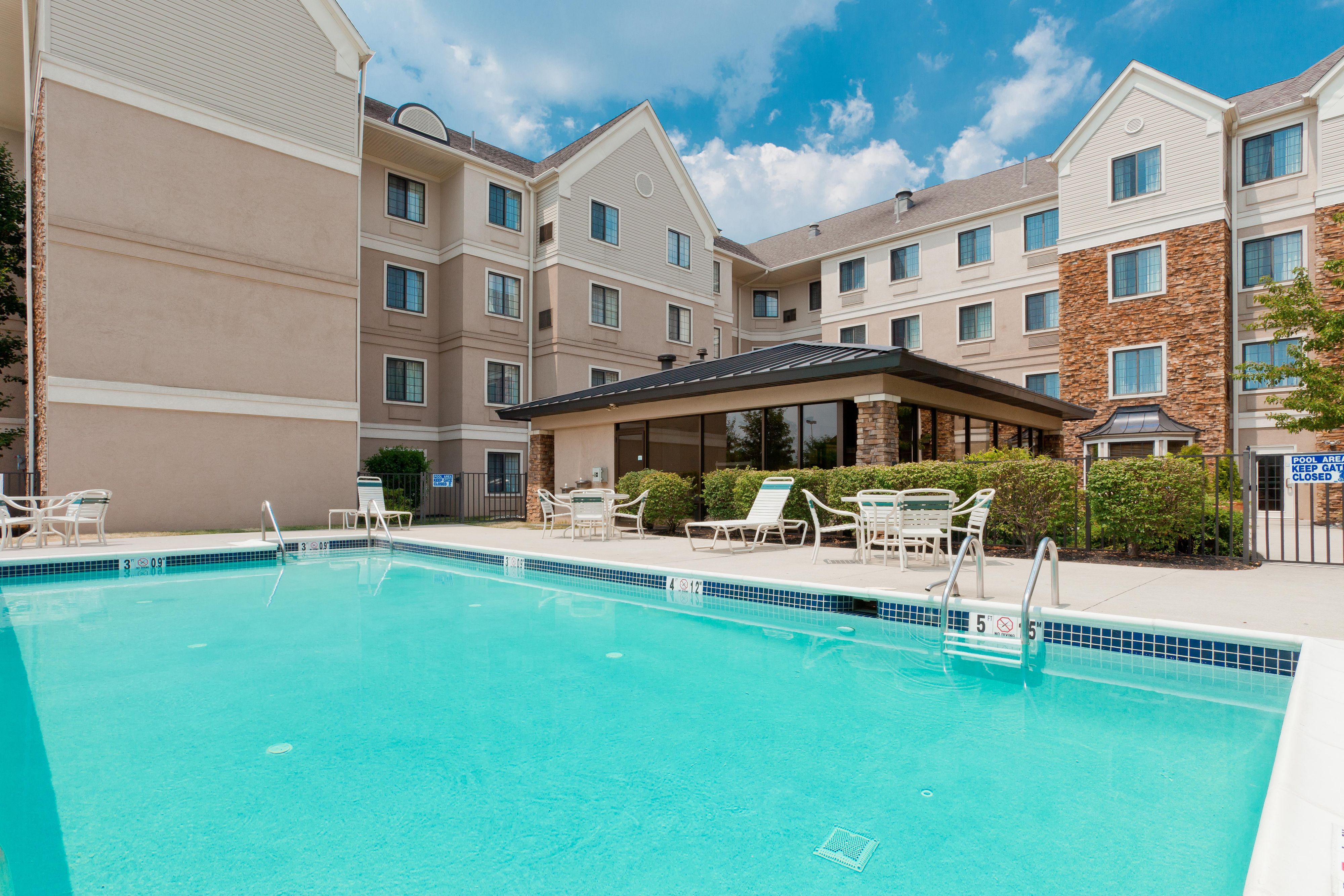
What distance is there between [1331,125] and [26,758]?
25485 millimetres

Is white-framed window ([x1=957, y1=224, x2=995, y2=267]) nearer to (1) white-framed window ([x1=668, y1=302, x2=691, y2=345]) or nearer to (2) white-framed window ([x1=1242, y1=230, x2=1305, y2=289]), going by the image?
(2) white-framed window ([x1=1242, y1=230, x2=1305, y2=289])

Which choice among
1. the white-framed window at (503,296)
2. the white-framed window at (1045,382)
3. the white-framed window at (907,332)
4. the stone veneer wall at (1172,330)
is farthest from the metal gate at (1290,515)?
the white-framed window at (503,296)

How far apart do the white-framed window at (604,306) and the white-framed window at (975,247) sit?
39.2 feet

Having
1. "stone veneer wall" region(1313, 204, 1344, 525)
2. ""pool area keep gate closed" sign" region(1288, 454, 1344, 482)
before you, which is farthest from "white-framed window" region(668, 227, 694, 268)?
""pool area keep gate closed" sign" region(1288, 454, 1344, 482)

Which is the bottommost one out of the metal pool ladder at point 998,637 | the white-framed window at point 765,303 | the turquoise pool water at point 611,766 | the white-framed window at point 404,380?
the turquoise pool water at point 611,766

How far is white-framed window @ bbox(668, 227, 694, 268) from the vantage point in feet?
81.0

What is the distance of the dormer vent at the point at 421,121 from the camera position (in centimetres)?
1911

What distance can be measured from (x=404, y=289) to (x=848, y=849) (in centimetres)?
2055

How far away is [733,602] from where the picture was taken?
681 cm

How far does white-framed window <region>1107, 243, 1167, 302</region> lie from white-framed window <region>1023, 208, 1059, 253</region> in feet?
7.75

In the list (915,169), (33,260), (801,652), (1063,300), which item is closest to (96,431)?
(33,260)

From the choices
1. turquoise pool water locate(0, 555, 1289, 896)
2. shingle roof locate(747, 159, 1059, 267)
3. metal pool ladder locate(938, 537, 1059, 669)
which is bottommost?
turquoise pool water locate(0, 555, 1289, 896)

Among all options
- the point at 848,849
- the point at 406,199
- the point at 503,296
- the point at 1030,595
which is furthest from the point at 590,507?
the point at 406,199

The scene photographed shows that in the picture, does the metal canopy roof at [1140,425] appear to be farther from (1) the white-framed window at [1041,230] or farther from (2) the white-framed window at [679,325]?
(2) the white-framed window at [679,325]
